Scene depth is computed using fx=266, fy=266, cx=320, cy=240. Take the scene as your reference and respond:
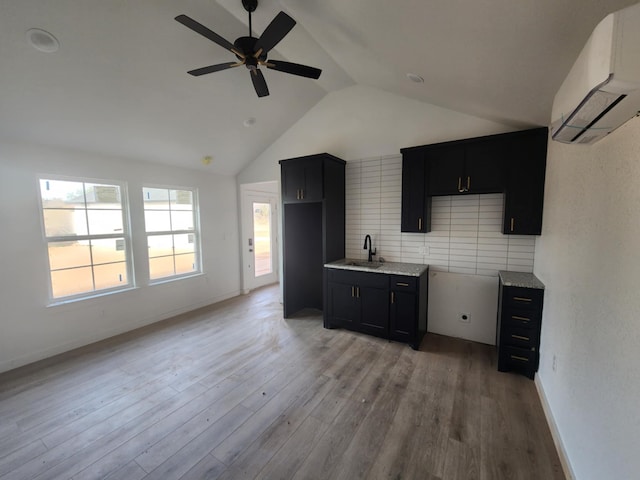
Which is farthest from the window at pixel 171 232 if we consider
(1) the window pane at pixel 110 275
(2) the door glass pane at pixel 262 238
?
(2) the door glass pane at pixel 262 238

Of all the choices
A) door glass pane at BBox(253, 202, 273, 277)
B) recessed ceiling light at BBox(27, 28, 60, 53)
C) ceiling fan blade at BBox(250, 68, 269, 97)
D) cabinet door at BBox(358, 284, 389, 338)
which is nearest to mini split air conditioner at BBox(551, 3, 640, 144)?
ceiling fan blade at BBox(250, 68, 269, 97)

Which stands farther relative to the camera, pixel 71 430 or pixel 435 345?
pixel 435 345

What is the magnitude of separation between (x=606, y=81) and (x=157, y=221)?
4842 mm

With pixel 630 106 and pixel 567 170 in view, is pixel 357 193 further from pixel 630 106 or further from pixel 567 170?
pixel 630 106

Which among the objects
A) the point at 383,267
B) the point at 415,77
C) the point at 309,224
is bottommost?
the point at 383,267

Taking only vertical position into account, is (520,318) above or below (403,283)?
below

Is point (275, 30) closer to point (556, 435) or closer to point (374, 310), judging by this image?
point (374, 310)

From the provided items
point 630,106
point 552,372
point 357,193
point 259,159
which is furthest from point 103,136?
point 552,372

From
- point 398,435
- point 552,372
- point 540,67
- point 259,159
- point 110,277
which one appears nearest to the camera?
point 540,67

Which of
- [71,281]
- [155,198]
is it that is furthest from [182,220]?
[71,281]

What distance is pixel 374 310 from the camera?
338 centimetres

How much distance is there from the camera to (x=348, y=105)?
12.8 feet

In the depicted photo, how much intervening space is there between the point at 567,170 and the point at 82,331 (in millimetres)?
5314

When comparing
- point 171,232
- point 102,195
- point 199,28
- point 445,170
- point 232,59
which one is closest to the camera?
point 199,28
